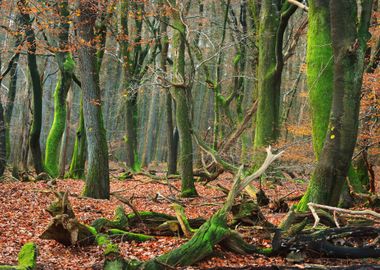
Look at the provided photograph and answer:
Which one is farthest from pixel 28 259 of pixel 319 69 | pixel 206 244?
pixel 319 69

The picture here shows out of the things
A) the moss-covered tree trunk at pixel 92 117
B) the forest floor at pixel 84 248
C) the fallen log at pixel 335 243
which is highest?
the moss-covered tree trunk at pixel 92 117

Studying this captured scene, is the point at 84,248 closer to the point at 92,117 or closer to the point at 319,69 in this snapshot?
the point at 92,117

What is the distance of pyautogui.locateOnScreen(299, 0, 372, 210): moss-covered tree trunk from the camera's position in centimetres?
819

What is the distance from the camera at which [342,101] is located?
824 centimetres

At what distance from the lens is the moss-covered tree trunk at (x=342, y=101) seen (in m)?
8.19

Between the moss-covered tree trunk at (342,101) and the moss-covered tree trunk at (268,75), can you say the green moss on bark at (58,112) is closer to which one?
the moss-covered tree trunk at (268,75)

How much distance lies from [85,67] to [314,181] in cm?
687

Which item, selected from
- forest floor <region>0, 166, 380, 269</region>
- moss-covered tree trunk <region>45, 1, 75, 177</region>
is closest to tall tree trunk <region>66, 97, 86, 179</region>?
moss-covered tree trunk <region>45, 1, 75, 177</region>

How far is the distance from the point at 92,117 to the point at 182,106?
2.88 meters

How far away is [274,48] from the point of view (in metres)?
16.1

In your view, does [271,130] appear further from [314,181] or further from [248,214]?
[248,214]

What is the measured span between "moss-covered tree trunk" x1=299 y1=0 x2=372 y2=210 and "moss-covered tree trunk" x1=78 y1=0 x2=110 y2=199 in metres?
6.12

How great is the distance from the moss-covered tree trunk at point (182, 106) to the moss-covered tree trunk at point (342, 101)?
230 inches

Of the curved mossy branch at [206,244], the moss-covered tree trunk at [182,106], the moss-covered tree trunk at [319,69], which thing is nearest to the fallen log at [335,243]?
the curved mossy branch at [206,244]
